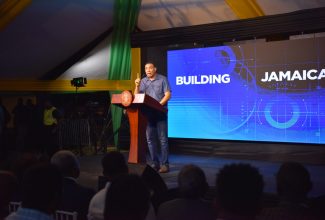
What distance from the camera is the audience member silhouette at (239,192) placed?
1.69m

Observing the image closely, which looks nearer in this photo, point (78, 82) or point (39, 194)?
Answer: point (39, 194)

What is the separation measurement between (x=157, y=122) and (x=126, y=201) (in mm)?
3697

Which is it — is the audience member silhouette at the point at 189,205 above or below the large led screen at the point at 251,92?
below

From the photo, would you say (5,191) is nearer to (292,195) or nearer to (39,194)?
(39,194)

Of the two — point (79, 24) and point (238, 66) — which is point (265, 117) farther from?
point (79, 24)

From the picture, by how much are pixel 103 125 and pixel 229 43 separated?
3664 mm

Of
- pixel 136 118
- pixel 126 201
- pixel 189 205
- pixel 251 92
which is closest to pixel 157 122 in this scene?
pixel 136 118

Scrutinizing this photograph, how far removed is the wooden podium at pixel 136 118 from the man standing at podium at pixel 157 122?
0.09 metres

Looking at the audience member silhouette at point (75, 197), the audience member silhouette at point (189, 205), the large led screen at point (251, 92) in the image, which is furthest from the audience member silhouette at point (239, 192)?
the large led screen at point (251, 92)

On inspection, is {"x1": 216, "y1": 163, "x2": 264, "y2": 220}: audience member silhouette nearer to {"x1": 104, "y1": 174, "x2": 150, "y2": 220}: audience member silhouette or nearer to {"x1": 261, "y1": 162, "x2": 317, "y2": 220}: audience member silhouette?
{"x1": 261, "y1": 162, "x2": 317, "y2": 220}: audience member silhouette

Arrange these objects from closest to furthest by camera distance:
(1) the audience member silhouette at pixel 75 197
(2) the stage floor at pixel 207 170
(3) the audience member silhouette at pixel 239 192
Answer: (3) the audience member silhouette at pixel 239 192, (1) the audience member silhouette at pixel 75 197, (2) the stage floor at pixel 207 170

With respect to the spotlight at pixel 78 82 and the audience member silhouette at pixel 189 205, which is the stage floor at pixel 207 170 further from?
the audience member silhouette at pixel 189 205

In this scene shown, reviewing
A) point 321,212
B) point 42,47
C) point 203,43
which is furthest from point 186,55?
point 321,212

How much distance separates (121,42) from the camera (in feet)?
27.1
